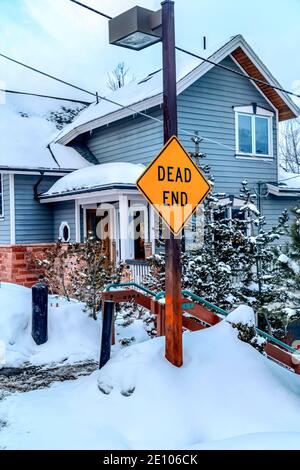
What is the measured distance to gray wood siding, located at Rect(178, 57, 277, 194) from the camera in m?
12.7

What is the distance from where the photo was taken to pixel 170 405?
3.84m

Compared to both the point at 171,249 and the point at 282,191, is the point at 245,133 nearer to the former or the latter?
the point at 282,191

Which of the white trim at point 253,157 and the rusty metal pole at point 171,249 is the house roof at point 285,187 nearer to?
the white trim at point 253,157

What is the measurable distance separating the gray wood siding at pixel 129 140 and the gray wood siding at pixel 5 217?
310 cm

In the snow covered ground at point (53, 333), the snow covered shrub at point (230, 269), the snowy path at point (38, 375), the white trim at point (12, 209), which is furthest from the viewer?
the white trim at point (12, 209)

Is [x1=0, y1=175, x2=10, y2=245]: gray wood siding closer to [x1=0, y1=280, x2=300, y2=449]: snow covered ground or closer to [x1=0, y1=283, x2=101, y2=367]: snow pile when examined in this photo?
[x1=0, y1=283, x2=101, y2=367]: snow pile

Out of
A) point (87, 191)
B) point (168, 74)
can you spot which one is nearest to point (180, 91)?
point (87, 191)

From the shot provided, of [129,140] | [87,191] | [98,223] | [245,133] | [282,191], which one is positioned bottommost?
[98,223]

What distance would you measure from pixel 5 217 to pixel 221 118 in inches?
287

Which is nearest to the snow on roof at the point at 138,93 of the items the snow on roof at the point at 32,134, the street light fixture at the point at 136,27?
the snow on roof at the point at 32,134

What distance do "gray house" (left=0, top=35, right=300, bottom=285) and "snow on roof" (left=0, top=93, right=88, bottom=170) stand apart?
7 centimetres

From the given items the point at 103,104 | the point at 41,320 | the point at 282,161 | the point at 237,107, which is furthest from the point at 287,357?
the point at 282,161

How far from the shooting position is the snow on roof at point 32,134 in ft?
45.6
